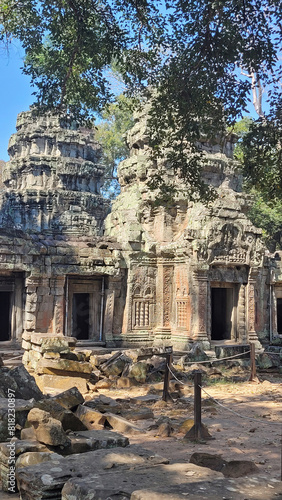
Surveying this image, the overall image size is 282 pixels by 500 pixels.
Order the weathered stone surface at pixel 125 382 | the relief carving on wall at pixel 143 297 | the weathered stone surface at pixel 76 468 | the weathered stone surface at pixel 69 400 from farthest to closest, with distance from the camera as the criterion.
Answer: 1. the relief carving on wall at pixel 143 297
2. the weathered stone surface at pixel 125 382
3. the weathered stone surface at pixel 69 400
4. the weathered stone surface at pixel 76 468

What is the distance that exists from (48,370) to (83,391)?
0.89m

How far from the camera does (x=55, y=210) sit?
2678 cm

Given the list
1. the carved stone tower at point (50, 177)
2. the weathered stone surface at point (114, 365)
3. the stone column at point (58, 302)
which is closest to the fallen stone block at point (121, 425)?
the weathered stone surface at point (114, 365)

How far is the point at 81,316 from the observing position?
16531 millimetres

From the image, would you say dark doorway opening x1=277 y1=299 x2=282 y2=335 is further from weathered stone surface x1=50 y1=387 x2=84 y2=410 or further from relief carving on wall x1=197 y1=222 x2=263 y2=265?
weathered stone surface x1=50 y1=387 x2=84 y2=410

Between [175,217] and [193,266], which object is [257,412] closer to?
[193,266]

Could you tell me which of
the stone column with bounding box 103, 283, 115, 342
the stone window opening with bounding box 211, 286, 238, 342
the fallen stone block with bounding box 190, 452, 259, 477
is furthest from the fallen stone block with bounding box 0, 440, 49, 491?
the stone window opening with bounding box 211, 286, 238, 342

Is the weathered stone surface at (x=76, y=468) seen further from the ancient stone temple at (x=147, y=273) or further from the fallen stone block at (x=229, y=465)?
the ancient stone temple at (x=147, y=273)

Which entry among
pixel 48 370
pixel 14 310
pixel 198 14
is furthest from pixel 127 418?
pixel 14 310

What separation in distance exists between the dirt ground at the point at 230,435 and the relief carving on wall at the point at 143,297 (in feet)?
15.3

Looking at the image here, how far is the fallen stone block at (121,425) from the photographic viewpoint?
273 inches

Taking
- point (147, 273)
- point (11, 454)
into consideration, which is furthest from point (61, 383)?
point (147, 273)

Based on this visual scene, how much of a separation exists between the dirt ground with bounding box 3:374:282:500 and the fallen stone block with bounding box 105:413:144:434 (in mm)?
118

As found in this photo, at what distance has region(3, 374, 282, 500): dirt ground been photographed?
3516 mm
